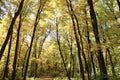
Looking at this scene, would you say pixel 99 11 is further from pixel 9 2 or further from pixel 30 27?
pixel 9 2

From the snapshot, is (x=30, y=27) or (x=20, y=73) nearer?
(x=30, y=27)

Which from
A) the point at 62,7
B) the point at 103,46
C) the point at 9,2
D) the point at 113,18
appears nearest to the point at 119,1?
the point at 113,18

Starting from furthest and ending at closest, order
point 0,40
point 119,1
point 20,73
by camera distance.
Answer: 1. point 20,73
2. point 0,40
3. point 119,1

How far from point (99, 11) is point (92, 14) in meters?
16.8

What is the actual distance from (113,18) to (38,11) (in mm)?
7468

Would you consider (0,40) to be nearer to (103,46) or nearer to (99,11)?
(99,11)

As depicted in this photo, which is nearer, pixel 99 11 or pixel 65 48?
pixel 99 11

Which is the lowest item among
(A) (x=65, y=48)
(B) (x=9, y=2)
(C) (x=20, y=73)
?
(C) (x=20, y=73)

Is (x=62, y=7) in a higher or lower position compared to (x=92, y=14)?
higher

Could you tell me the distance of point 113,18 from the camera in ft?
66.7

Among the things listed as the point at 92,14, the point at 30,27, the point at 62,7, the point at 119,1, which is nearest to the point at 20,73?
the point at 30,27

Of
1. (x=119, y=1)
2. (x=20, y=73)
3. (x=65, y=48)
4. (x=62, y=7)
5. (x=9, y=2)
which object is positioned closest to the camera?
(x=119, y=1)

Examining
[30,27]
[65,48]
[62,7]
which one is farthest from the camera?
[65,48]

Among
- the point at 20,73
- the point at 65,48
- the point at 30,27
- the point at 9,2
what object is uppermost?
the point at 9,2
